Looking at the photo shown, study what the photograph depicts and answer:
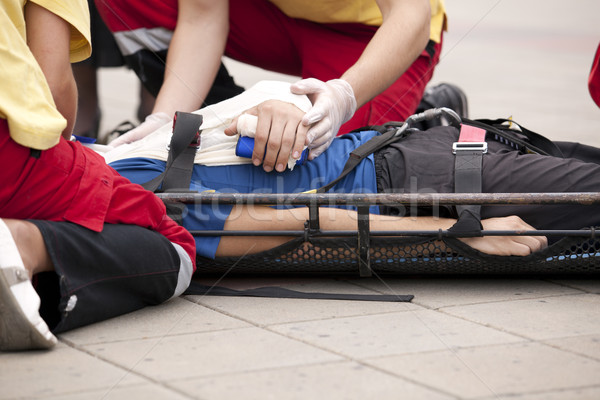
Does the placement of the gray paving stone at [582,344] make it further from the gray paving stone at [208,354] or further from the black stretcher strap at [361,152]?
the black stretcher strap at [361,152]

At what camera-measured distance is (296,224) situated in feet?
6.89

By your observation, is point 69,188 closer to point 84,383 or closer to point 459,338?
point 84,383

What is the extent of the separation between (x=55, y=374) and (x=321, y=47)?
217 cm

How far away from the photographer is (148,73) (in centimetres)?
353

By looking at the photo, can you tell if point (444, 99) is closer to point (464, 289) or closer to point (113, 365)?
point (464, 289)

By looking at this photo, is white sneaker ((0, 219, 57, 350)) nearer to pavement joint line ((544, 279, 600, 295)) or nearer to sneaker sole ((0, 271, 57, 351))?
sneaker sole ((0, 271, 57, 351))

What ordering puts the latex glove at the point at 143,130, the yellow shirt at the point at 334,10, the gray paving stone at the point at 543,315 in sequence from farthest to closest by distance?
1. the yellow shirt at the point at 334,10
2. the latex glove at the point at 143,130
3. the gray paving stone at the point at 543,315

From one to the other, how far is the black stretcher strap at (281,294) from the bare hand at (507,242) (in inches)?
9.8

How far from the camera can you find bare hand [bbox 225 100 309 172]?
2.11 meters

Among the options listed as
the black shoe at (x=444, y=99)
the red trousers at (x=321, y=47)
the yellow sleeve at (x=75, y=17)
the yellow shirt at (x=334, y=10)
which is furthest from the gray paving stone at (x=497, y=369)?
the black shoe at (x=444, y=99)

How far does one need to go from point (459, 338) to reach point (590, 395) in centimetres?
35

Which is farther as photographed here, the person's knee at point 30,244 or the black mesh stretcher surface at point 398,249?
the black mesh stretcher surface at point 398,249

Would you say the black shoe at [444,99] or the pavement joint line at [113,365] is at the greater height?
the black shoe at [444,99]

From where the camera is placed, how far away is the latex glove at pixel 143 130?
2.53m
